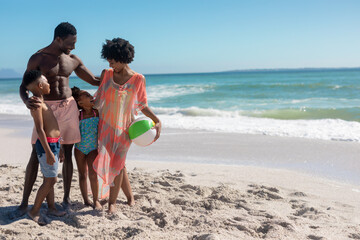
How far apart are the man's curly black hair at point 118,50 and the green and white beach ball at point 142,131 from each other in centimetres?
55

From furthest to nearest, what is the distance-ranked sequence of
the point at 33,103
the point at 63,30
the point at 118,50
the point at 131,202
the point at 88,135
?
the point at 131,202 → the point at 88,135 → the point at 63,30 → the point at 118,50 → the point at 33,103

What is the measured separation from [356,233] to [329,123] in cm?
762

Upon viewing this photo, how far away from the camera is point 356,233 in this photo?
10.5 ft

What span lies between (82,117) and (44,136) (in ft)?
2.04

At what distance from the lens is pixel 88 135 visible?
3.45 m

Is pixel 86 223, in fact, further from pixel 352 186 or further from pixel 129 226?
pixel 352 186

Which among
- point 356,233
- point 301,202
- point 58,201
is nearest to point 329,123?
point 301,202

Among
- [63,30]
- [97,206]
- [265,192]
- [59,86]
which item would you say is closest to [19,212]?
[97,206]

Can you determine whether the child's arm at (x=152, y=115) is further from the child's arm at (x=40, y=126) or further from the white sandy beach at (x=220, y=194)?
the child's arm at (x=40, y=126)

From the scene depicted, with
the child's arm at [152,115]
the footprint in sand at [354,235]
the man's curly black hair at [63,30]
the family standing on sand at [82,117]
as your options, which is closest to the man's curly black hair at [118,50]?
the family standing on sand at [82,117]

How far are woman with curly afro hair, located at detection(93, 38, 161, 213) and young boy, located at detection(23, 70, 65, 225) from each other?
43 cm

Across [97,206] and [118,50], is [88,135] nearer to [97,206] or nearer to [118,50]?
[97,206]

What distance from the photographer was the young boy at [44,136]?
9.61 ft

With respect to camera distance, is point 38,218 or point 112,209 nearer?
point 38,218
